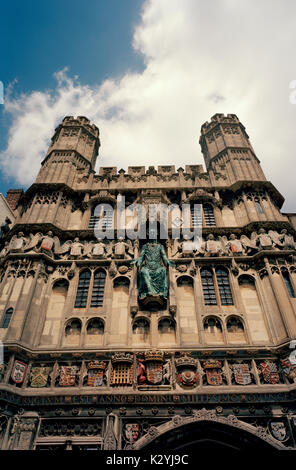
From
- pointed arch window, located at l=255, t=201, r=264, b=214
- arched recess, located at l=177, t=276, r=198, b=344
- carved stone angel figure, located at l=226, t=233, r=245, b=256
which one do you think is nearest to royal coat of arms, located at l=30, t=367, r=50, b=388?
arched recess, located at l=177, t=276, r=198, b=344

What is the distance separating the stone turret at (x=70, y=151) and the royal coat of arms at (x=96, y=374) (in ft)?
39.0

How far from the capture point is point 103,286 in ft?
50.3

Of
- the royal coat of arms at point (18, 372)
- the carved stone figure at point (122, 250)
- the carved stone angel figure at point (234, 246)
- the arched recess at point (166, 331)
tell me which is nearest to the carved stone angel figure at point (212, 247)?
the carved stone angel figure at point (234, 246)

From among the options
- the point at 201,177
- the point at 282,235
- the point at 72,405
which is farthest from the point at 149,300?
the point at 201,177

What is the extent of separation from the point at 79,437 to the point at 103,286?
629cm

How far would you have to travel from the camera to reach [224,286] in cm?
1512

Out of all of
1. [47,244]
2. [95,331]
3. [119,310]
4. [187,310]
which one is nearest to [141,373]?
[95,331]

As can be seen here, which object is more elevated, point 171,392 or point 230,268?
point 230,268

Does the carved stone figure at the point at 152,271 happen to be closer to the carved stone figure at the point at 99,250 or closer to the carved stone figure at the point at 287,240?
the carved stone figure at the point at 99,250

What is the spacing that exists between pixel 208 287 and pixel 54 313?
23.4 ft

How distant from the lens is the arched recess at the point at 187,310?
43.6 feet
